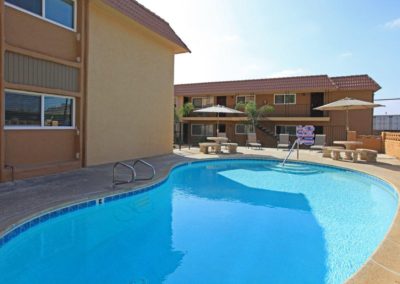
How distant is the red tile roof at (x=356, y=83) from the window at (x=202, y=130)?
10.9 meters

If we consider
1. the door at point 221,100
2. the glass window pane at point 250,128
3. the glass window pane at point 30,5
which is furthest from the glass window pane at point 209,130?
the glass window pane at point 30,5

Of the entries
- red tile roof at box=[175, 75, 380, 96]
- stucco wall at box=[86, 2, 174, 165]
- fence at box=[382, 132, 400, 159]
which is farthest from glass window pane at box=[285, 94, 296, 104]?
stucco wall at box=[86, 2, 174, 165]

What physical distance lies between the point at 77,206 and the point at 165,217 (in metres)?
1.83

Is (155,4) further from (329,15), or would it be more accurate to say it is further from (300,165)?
(300,165)

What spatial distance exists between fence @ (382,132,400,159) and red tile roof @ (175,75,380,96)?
19.2 ft

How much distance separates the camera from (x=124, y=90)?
12.2m

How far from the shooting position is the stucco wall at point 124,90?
10.6 meters

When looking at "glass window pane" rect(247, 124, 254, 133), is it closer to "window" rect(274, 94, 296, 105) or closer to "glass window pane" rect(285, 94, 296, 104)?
"window" rect(274, 94, 296, 105)

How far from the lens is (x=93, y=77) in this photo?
10477 millimetres

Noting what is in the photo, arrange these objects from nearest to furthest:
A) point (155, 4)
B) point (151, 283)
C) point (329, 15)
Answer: point (151, 283) < point (329, 15) < point (155, 4)

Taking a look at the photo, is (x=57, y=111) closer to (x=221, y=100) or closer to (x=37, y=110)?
(x=37, y=110)

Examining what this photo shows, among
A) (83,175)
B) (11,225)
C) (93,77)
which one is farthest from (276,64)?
(11,225)

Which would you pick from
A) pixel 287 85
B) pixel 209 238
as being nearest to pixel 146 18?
pixel 209 238

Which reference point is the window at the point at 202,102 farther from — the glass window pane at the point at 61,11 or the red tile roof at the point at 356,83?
the glass window pane at the point at 61,11
